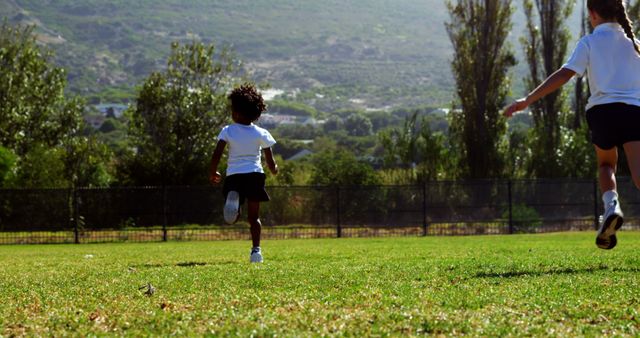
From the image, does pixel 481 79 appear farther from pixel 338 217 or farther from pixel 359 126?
pixel 359 126

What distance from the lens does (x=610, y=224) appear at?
7352mm

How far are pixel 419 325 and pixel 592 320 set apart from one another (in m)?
0.93

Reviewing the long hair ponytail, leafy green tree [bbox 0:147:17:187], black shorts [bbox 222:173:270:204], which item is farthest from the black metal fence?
the long hair ponytail

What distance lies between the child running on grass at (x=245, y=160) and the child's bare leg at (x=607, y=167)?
4365 mm

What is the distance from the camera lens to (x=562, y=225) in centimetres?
3069

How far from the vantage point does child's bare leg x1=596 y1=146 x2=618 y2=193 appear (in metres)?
7.71

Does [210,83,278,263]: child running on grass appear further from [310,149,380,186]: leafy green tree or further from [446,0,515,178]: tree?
[446,0,515,178]: tree

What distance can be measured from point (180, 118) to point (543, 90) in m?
39.2

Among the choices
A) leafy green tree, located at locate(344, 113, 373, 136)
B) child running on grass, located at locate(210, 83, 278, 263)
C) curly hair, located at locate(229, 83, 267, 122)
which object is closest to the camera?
child running on grass, located at locate(210, 83, 278, 263)

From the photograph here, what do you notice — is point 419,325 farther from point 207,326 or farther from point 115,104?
point 115,104

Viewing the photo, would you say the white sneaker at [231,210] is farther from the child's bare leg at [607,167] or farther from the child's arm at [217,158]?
the child's bare leg at [607,167]

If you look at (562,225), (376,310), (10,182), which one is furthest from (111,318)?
(10,182)

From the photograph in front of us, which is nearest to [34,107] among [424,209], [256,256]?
[424,209]

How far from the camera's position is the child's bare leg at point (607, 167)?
771cm
